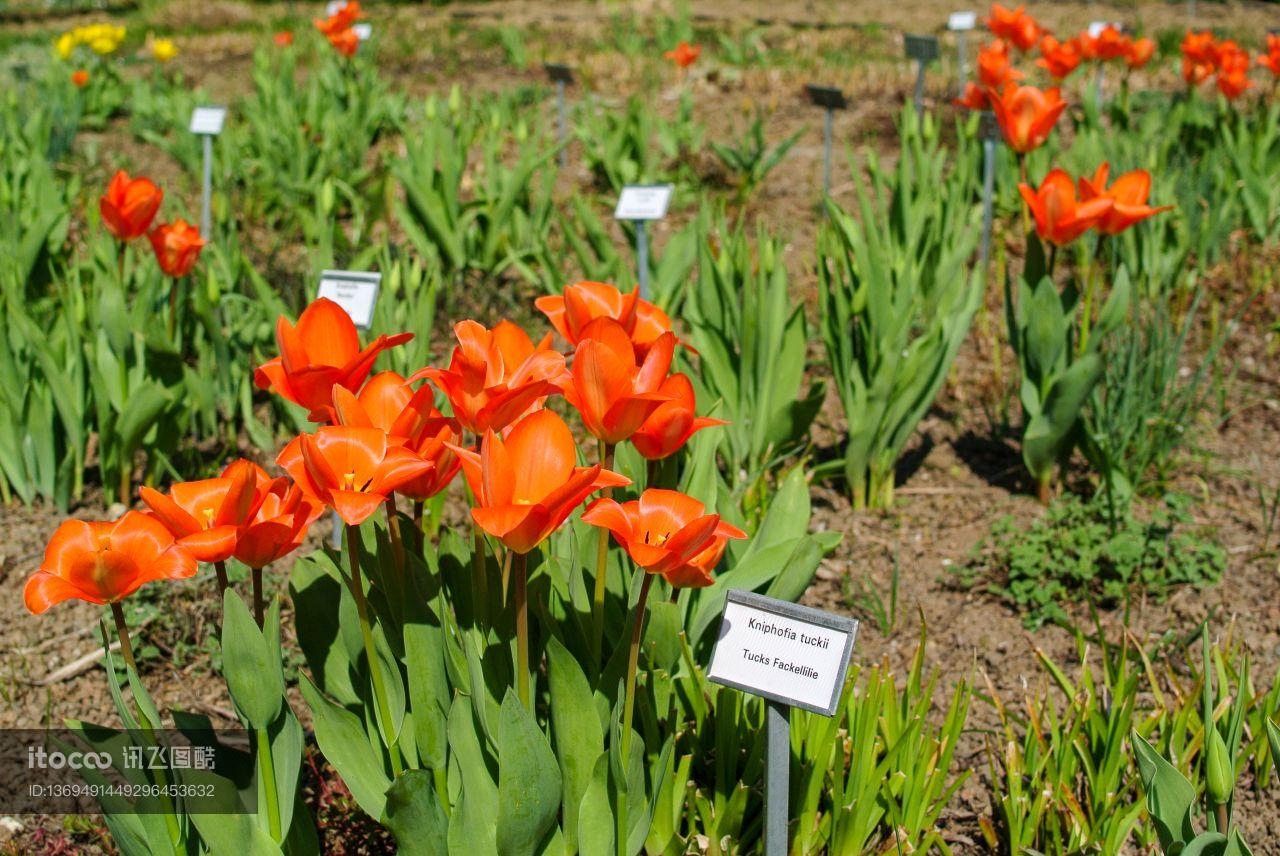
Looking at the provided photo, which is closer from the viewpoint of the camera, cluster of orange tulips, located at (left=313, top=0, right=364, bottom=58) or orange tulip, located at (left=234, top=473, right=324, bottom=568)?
orange tulip, located at (left=234, top=473, right=324, bottom=568)

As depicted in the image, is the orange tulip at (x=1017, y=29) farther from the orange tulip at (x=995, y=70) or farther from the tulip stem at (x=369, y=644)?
the tulip stem at (x=369, y=644)

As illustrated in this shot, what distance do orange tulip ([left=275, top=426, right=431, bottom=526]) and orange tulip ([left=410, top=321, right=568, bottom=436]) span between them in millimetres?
94

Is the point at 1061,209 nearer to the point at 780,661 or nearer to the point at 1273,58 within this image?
the point at 780,661

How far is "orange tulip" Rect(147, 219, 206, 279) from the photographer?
2555mm

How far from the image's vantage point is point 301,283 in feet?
11.8

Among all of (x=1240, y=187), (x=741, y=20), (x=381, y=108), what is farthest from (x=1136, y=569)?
(x=741, y=20)

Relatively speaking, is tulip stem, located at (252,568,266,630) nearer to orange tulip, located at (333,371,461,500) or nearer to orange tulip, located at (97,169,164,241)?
orange tulip, located at (333,371,461,500)

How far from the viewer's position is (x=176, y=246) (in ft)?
8.40

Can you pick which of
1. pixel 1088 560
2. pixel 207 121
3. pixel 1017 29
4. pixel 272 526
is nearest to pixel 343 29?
pixel 207 121

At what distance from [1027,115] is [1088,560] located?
1.11 metres

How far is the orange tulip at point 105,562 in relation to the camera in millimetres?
1182

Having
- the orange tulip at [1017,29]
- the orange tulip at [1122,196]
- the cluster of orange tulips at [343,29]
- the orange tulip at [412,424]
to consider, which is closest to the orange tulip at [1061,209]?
the orange tulip at [1122,196]

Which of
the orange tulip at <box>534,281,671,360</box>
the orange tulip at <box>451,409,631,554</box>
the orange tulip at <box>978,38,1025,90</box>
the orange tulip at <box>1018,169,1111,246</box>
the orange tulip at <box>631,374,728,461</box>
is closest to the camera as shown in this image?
the orange tulip at <box>451,409,631,554</box>

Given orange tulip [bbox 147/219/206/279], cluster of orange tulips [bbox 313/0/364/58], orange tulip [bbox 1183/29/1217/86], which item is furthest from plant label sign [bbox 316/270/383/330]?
orange tulip [bbox 1183/29/1217/86]
